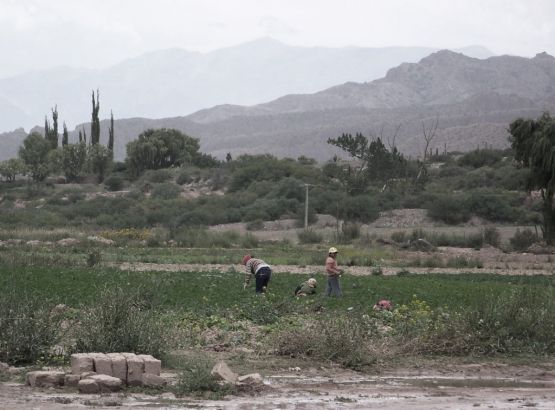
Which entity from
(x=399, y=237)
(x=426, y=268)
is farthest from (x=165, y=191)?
(x=426, y=268)

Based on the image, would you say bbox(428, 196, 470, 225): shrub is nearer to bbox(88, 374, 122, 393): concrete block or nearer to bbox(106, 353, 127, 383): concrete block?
bbox(106, 353, 127, 383): concrete block

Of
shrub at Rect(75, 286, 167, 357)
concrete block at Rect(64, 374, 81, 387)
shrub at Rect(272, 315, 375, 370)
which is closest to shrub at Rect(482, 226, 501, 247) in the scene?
shrub at Rect(272, 315, 375, 370)

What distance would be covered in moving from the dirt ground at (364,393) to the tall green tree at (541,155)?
121 ft

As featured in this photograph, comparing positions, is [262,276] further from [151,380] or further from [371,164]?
[371,164]

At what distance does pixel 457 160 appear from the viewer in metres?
116

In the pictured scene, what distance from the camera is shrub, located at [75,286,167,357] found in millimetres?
15438

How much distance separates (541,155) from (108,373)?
42979 millimetres

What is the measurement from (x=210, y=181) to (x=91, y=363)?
90.5 m

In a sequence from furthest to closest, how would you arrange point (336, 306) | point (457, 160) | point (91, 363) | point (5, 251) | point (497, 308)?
point (457, 160)
point (5, 251)
point (336, 306)
point (497, 308)
point (91, 363)

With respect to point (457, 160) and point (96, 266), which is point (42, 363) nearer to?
point (96, 266)

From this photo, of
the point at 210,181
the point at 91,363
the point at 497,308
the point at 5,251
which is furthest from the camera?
the point at 210,181

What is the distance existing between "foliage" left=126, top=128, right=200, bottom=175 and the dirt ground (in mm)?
96916

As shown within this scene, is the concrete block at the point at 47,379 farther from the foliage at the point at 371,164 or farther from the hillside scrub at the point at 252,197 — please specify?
the foliage at the point at 371,164

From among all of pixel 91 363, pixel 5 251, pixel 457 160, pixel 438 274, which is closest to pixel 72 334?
pixel 91 363
